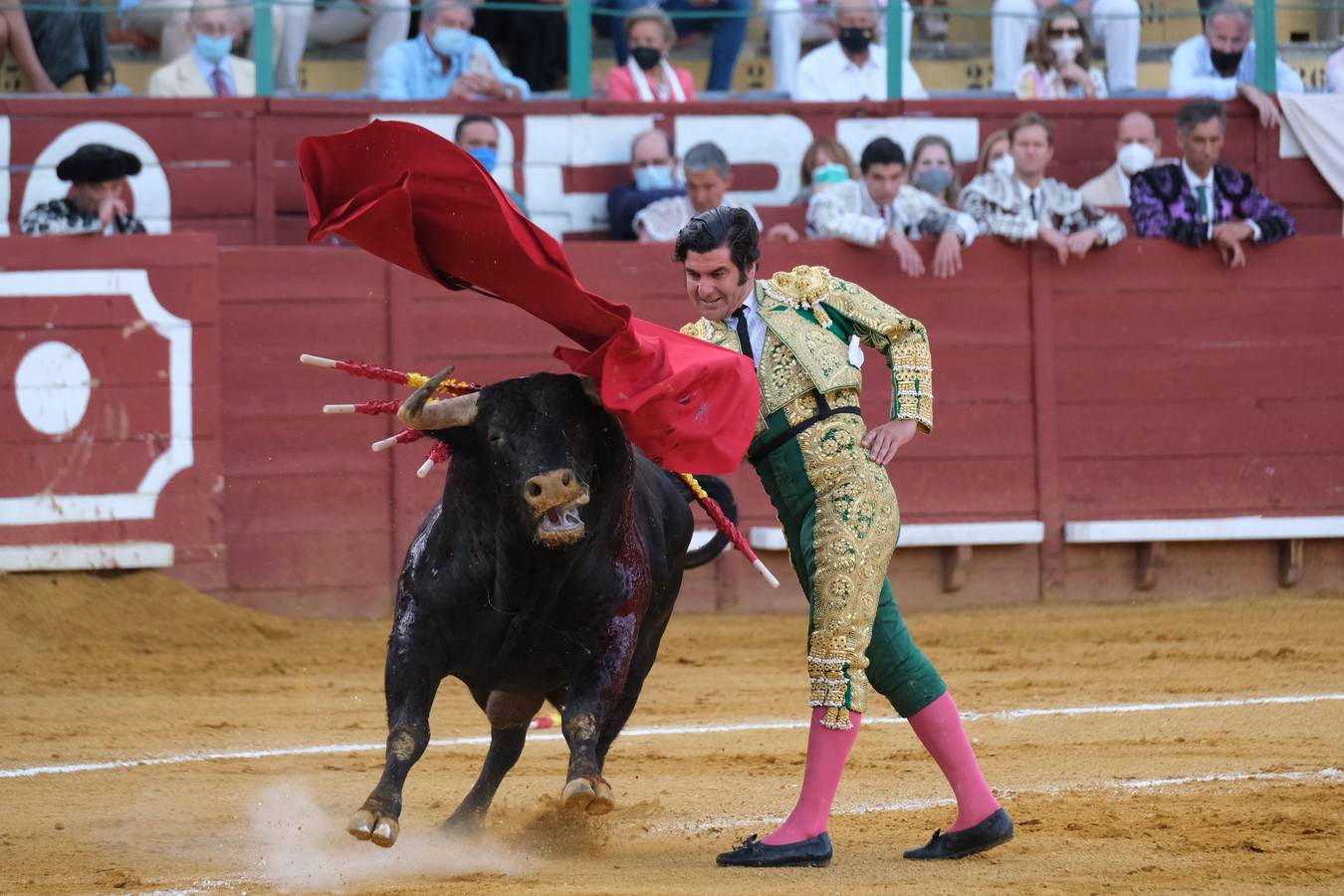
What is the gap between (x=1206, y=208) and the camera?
27.5 feet

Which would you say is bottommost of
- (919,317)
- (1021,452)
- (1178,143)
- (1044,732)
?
(1044,732)

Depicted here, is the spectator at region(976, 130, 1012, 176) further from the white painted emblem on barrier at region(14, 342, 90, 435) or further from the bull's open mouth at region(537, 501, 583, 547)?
the bull's open mouth at region(537, 501, 583, 547)

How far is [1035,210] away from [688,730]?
3424mm

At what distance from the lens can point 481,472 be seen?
3.81m

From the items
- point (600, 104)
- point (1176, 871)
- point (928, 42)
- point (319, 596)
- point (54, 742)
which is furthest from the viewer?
point (928, 42)

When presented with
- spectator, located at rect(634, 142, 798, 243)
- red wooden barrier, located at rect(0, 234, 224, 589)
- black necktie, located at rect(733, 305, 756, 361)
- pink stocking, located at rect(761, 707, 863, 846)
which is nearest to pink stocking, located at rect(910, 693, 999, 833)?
pink stocking, located at rect(761, 707, 863, 846)

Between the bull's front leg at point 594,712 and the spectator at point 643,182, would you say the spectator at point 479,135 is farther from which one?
the bull's front leg at point 594,712

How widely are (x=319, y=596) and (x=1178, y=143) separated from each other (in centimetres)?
439

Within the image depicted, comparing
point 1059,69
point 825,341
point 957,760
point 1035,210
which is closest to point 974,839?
point 957,760

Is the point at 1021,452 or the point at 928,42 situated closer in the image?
the point at 1021,452

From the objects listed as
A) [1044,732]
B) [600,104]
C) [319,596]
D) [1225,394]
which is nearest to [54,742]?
[319,596]

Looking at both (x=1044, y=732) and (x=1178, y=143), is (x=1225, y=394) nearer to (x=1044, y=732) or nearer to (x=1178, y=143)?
(x=1178, y=143)

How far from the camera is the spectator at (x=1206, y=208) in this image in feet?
27.3

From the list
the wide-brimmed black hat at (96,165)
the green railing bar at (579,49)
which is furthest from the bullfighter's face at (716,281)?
the green railing bar at (579,49)
